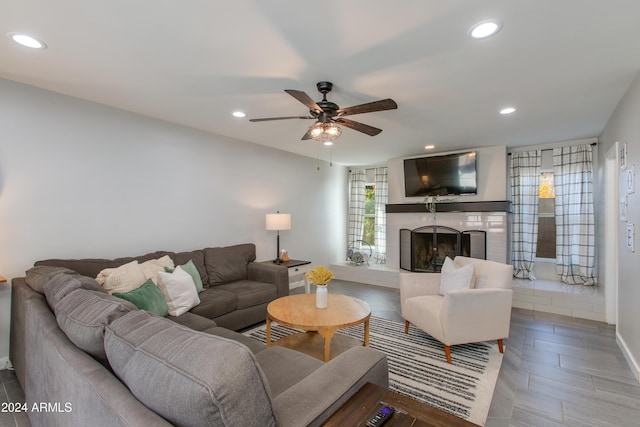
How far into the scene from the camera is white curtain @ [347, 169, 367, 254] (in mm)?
6684

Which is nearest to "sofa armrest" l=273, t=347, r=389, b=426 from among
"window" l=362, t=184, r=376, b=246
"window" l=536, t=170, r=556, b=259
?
"window" l=536, t=170, r=556, b=259

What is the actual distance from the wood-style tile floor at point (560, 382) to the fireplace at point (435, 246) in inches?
59.8

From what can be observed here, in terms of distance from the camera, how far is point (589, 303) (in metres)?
3.81

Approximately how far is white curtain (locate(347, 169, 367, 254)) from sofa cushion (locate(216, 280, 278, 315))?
3353mm

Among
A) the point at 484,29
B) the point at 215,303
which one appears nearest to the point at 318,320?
the point at 215,303

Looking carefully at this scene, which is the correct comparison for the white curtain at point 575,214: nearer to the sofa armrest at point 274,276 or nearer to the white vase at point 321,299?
the white vase at point 321,299

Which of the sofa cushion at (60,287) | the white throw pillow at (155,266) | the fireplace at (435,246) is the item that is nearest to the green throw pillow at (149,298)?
the white throw pillow at (155,266)

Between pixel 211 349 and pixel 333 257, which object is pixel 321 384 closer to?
pixel 211 349

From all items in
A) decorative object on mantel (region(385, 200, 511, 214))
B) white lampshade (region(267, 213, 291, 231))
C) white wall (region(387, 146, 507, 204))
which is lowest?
white lampshade (region(267, 213, 291, 231))

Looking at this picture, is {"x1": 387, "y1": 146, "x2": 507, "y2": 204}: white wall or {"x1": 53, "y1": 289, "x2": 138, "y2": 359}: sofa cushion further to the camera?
{"x1": 387, "y1": 146, "x2": 507, "y2": 204}: white wall

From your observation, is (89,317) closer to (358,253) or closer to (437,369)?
(437,369)

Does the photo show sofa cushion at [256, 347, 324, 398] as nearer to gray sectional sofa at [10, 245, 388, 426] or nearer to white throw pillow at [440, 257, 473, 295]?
gray sectional sofa at [10, 245, 388, 426]

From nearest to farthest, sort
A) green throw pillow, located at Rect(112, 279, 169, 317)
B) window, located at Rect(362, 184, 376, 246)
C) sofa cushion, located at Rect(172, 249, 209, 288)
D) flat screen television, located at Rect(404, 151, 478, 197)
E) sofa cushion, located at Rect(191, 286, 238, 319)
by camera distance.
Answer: green throw pillow, located at Rect(112, 279, 169, 317), sofa cushion, located at Rect(191, 286, 238, 319), sofa cushion, located at Rect(172, 249, 209, 288), flat screen television, located at Rect(404, 151, 478, 197), window, located at Rect(362, 184, 376, 246)

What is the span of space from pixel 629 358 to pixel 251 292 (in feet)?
11.9
